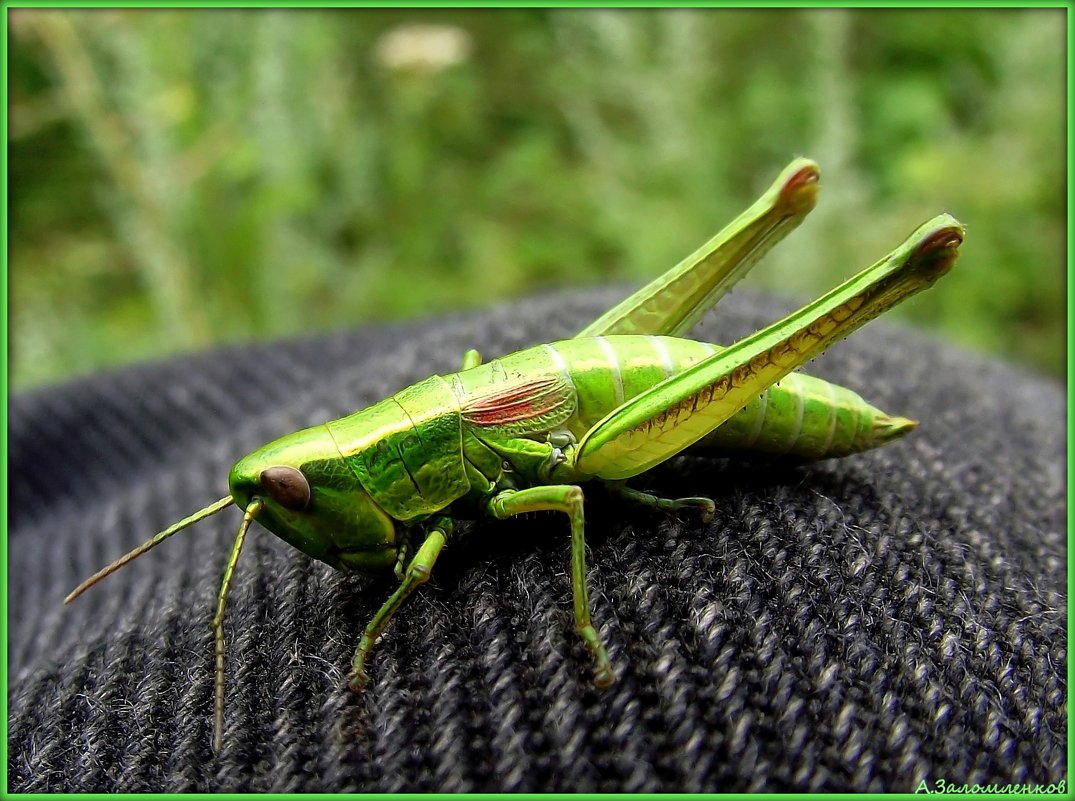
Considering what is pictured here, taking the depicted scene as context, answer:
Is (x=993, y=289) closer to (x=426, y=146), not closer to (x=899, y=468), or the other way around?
(x=899, y=468)

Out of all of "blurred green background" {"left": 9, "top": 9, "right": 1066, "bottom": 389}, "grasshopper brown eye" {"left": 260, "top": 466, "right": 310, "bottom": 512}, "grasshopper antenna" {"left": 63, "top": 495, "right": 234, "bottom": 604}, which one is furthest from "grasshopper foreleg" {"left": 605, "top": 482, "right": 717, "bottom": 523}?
"blurred green background" {"left": 9, "top": 9, "right": 1066, "bottom": 389}

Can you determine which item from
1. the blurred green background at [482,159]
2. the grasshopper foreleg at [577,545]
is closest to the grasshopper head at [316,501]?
the grasshopper foreleg at [577,545]

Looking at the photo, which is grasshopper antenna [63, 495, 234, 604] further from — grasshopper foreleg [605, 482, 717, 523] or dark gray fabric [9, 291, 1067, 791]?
grasshopper foreleg [605, 482, 717, 523]

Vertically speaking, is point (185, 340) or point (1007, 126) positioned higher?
point (185, 340)

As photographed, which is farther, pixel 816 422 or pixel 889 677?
pixel 816 422

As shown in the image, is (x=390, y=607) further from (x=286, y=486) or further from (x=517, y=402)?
(x=517, y=402)

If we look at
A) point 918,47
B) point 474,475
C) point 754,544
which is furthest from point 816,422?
point 918,47
